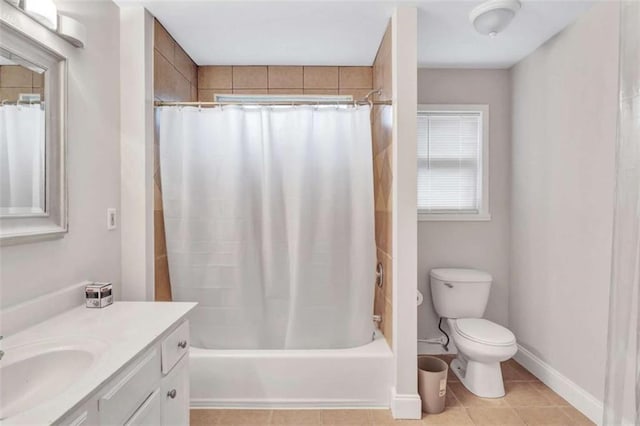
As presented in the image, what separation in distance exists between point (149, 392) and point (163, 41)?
2.02 metres

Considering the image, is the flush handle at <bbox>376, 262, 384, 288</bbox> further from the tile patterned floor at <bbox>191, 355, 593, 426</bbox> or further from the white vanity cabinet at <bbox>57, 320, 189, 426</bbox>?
the white vanity cabinet at <bbox>57, 320, 189, 426</bbox>

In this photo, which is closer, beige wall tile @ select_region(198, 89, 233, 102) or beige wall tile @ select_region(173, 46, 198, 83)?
beige wall tile @ select_region(173, 46, 198, 83)

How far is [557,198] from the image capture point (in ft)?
7.64

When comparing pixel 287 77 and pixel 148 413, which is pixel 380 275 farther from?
pixel 287 77

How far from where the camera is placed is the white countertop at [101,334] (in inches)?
31.6

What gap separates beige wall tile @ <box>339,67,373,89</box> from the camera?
113 inches

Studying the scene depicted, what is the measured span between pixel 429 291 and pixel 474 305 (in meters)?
0.37

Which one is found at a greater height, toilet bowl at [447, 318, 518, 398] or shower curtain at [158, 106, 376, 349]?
shower curtain at [158, 106, 376, 349]

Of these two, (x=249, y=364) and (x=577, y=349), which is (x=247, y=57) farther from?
(x=577, y=349)

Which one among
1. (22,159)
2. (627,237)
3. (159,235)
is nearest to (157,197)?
(159,235)

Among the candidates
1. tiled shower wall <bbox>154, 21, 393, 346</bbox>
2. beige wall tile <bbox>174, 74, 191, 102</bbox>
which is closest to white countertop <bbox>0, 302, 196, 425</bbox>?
tiled shower wall <bbox>154, 21, 393, 346</bbox>

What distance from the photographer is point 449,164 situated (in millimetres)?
2957

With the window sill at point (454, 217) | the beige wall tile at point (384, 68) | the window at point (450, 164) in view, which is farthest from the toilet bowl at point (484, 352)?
the beige wall tile at point (384, 68)

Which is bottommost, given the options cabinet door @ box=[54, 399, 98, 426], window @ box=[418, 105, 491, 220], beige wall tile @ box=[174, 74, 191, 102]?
cabinet door @ box=[54, 399, 98, 426]
